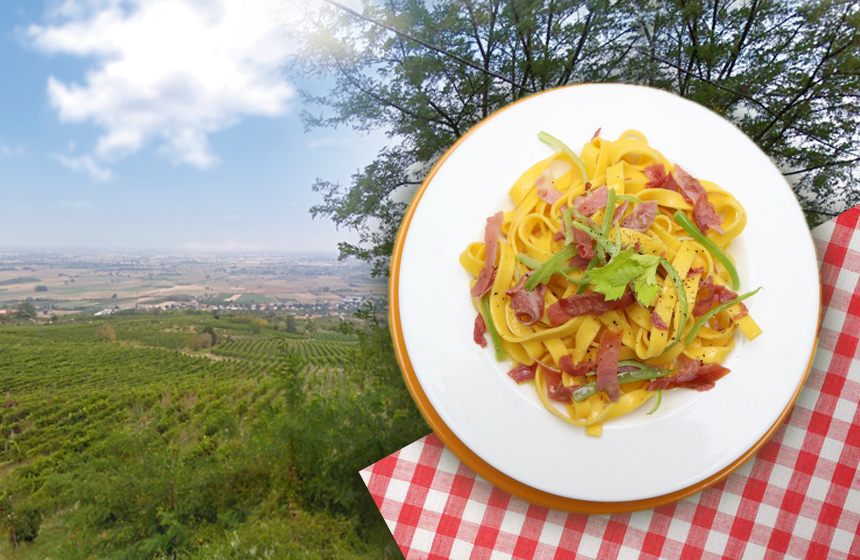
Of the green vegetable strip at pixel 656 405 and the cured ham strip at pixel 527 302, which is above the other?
the cured ham strip at pixel 527 302

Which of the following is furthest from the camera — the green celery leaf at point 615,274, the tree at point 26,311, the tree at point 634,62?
the tree at point 26,311

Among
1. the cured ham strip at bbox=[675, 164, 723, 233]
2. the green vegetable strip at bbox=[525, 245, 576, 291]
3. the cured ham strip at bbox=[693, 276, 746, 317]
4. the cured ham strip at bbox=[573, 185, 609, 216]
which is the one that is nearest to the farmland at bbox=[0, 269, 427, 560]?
the green vegetable strip at bbox=[525, 245, 576, 291]

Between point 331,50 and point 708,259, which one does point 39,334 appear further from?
point 708,259

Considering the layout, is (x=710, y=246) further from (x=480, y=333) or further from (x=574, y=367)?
(x=480, y=333)

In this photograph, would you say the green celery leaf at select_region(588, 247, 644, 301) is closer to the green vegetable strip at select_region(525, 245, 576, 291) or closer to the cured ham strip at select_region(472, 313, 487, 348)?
the green vegetable strip at select_region(525, 245, 576, 291)

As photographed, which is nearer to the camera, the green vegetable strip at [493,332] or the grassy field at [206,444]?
the green vegetable strip at [493,332]

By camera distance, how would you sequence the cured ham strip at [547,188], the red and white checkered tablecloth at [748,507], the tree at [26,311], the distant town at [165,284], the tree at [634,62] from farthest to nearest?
1. the tree at [26,311]
2. the distant town at [165,284]
3. the tree at [634,62]
4. the red and white checkered tablecloth at [748,507]
5. the cured ham strip at [547,188]

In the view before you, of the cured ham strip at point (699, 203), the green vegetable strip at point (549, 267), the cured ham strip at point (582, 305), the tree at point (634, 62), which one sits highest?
the tree at point (634, 62)

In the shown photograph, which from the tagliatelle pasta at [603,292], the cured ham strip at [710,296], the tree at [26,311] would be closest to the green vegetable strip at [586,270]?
the tagliatelle pasta at [603,292]

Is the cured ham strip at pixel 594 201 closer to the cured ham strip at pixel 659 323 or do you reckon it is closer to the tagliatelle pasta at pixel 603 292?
the tagliatelle pasta at pixel 603 292
